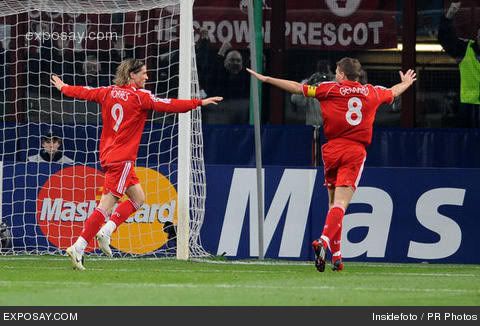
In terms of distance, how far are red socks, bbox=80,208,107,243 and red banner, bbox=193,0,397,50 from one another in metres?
7.62

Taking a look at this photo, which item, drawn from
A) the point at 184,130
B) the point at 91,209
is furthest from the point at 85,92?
the point at 91,209

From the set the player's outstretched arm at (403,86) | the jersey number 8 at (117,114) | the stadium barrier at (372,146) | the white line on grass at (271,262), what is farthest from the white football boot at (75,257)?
the stadium barrier at (372,146)

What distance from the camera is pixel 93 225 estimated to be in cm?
1417

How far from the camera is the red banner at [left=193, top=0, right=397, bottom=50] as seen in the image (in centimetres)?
2144

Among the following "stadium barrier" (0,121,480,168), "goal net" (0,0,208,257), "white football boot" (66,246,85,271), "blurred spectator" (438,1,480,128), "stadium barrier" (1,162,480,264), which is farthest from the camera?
"blurred spectator" (438,1,480,128)

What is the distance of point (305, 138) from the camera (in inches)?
809

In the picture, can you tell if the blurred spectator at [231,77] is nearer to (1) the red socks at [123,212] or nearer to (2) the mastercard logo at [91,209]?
(2) the mastercard logo at [91,209]

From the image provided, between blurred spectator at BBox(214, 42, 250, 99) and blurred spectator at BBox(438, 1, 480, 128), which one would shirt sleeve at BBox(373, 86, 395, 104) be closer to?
blurred spectator at BBox(438, 1, 480, 128)

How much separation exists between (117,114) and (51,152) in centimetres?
344

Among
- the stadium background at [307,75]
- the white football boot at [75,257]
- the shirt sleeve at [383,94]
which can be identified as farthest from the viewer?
the stadium background at [307,75]

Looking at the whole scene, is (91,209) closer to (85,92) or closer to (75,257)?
(85,92)

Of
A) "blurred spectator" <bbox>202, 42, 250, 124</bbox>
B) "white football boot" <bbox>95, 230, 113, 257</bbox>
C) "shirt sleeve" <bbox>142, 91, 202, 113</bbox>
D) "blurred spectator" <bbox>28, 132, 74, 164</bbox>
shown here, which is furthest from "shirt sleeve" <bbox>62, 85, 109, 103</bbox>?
"blurred spectator" <bbox>202, 42, 250, 124</bbox>

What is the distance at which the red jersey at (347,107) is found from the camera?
46.8 feet

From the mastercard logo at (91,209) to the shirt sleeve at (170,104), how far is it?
2.41 meters
